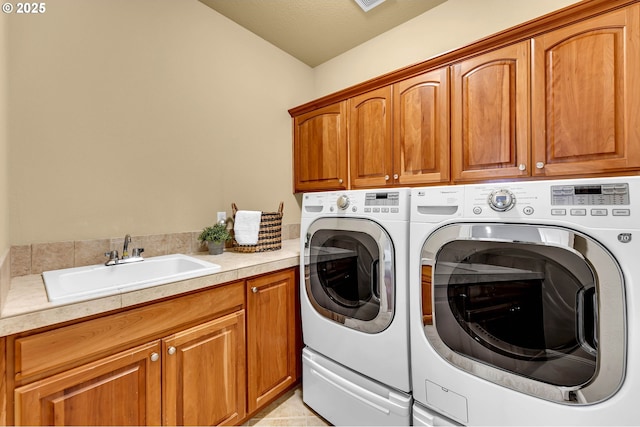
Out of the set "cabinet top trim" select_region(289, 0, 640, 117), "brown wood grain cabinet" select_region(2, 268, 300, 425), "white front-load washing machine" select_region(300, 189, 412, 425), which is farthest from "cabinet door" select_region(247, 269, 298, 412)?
"cabinet top trim" select_region(289, 0, 640, 117)

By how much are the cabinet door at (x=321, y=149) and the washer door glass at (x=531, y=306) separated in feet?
Answer: 3.94

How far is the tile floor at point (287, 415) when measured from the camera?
5.23 ft

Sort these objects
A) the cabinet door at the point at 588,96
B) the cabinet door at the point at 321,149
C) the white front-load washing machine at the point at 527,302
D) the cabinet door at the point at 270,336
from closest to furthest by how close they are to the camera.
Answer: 1. the white front-load washing machine at the point at 527,302
2. the cabinet door at the point at 588,96
3. the cabinet door at the point at 270,336
4. the cabinet door at the point at 321,149

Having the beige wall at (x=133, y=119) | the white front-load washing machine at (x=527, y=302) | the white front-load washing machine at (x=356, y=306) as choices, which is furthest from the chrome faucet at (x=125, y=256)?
the white front-load washing machine at (x=527, y=302)

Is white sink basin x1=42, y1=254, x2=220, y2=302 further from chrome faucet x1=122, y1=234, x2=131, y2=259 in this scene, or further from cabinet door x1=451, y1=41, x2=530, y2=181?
cabinet door x1=451, y1=41, x2=530, y2=181

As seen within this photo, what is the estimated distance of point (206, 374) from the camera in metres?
1.29

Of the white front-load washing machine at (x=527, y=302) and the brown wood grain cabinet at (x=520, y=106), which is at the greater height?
the brown wood grain cabinet at (x=520, y=106)

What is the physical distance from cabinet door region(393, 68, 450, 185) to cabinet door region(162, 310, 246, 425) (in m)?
1.34

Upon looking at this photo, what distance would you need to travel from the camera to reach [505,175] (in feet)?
4.68

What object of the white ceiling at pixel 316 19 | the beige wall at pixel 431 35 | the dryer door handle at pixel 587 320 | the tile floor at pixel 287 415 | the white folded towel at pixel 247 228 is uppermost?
the white ceiling at pixel 316 19

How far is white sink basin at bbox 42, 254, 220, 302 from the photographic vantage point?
0.99 m

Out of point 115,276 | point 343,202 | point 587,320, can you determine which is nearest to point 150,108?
point 115,276

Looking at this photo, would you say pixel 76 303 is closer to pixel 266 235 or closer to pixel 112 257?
pixel 112 257

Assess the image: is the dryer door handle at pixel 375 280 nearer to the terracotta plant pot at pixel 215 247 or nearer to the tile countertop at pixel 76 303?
the tile countertop at pixel 76 303
